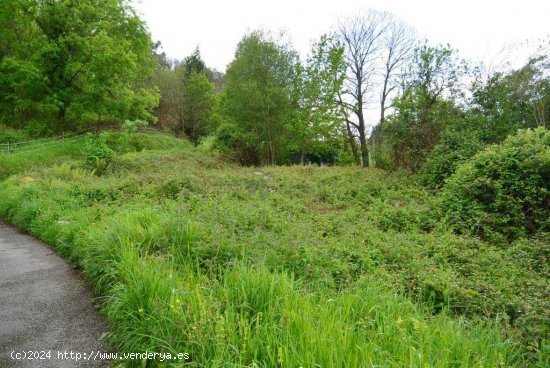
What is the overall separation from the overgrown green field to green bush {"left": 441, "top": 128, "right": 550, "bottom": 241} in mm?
709

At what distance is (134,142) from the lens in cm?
2281

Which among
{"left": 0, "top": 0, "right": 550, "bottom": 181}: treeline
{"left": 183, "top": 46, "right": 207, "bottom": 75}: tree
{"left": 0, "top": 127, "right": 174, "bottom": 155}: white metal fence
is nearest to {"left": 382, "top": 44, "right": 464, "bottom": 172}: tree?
{"left": 0, "top": 0, "right": 550, "bottom": 181}: treeline

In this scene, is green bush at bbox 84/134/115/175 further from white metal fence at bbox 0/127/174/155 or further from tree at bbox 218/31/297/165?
tree at bbox 218/31/297/165

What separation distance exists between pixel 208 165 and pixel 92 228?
13.8 m

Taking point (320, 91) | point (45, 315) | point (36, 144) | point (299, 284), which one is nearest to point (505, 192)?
point (299, 284)

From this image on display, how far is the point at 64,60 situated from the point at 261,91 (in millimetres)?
10948

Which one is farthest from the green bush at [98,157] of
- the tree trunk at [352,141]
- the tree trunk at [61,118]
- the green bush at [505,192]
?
the tree trunk at [352,141]

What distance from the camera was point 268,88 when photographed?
19625 mm

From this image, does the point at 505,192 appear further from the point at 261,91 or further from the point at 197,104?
the point at 197,104

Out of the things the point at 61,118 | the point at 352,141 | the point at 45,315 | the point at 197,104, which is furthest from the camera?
the point at 197,104

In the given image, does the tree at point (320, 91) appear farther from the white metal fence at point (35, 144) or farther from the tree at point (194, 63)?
the tree at point (194, 63)

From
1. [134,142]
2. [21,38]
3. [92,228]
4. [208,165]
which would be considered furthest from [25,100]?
[92,228]

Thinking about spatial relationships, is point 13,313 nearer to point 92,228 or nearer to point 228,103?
point 92,228

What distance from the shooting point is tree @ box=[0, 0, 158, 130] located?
669 inches
